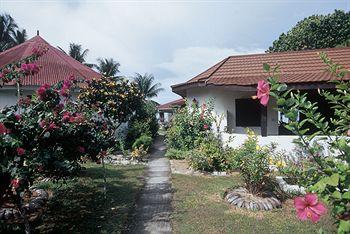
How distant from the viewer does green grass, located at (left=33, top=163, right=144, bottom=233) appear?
5.80 metres

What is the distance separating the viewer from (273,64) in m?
14.2

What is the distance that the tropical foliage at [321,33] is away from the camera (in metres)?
28.0

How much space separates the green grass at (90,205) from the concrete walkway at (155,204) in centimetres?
25

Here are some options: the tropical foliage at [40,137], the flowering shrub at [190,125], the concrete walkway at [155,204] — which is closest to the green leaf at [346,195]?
the tropical foliage at [40,137]

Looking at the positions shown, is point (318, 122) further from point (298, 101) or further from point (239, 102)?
point (239, 102)

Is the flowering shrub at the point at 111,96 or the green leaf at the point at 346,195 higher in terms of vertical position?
the flowering shrub at the point at 111,96

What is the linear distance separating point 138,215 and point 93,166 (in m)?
5.48

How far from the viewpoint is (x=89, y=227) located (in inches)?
226

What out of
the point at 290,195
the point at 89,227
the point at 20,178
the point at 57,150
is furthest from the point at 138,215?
the point at 290,195

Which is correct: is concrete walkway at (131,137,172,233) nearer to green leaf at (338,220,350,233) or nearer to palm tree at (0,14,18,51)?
green leaf at (338,220,350,233)

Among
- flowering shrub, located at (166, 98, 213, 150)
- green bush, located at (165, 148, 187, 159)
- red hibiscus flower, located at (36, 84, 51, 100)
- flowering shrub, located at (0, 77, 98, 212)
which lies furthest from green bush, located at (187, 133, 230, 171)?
red hibiscus flower, located at (36, 84, 51, 100)

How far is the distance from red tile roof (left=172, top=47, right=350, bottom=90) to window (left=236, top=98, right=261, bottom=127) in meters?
1.16

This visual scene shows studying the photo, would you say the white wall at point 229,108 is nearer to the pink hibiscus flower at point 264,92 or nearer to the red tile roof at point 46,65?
the red tile roof at point 46,65

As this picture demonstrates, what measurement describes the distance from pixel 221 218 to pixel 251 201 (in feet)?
3.29
